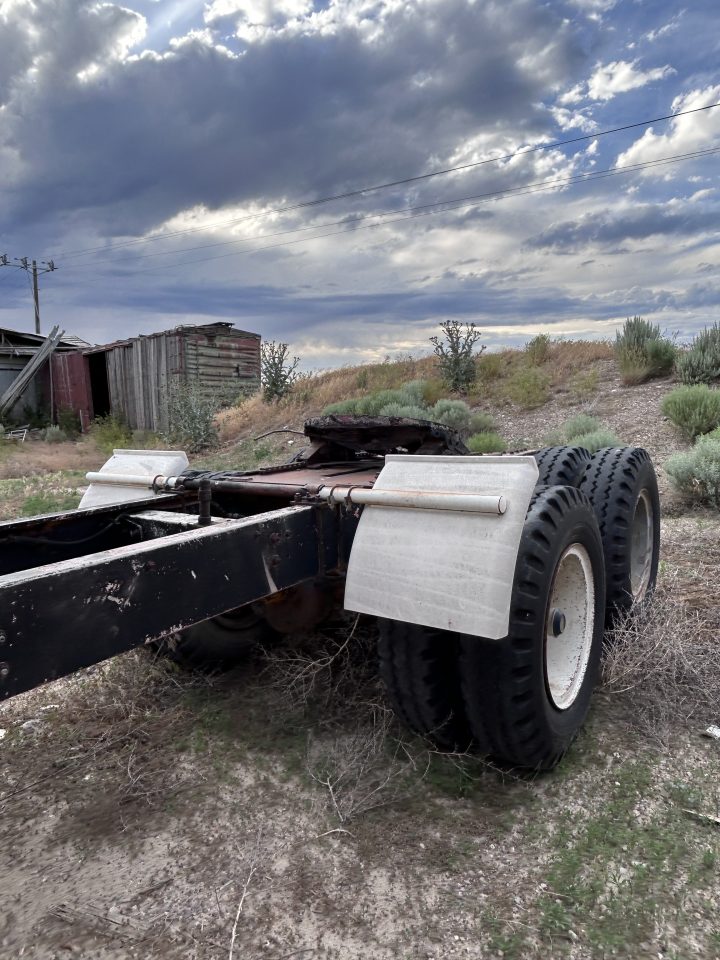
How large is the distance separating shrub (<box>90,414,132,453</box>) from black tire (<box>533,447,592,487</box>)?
55.4 feet

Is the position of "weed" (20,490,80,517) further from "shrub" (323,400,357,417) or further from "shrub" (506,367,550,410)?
"shrub" (506,367,550,410)

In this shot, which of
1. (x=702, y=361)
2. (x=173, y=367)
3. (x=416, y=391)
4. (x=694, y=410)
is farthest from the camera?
(x=173, y=367)

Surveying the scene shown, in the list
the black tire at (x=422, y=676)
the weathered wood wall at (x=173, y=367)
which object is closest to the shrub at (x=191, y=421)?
the weathered wood wall at (x=173, y=367)

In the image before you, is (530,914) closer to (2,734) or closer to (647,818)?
(647,818)

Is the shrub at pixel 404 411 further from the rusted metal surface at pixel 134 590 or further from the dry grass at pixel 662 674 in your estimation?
the rusted metal surface at pixel 134 590

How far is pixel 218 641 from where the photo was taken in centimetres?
325

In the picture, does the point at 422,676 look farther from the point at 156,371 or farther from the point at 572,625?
the point at 156,371

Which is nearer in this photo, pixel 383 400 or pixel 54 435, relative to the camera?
pixel 383 400

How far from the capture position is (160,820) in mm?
2225

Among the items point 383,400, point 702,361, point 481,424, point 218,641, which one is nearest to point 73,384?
point 383,400

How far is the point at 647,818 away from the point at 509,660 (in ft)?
2.46

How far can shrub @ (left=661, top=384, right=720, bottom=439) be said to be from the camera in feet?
30.7

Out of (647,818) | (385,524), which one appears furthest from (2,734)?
(647,818)

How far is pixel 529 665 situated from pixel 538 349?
1522 centimetres
